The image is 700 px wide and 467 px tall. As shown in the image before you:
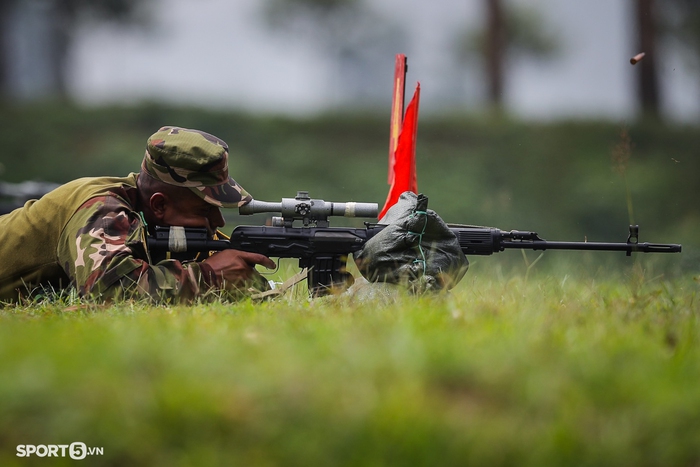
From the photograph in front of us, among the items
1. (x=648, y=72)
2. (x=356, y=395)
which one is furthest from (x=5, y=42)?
(x=356, y=395)

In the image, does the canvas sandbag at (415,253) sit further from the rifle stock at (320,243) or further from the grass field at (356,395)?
the grass field at (356,395)

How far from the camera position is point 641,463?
261cm

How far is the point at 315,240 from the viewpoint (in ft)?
16.5

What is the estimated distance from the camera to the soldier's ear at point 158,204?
5.01 m

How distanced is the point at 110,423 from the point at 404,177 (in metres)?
4.13

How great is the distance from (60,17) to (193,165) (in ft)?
69.9

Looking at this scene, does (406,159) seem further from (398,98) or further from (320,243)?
(320,243)

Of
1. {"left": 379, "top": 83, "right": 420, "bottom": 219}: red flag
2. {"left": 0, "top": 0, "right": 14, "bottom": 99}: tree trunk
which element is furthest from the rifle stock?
{"left": 0, "top": 0, "right": 14, "bottom": 99}: tree trunk

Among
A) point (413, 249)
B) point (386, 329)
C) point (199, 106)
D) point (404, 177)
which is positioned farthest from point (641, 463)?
point (199, 106)

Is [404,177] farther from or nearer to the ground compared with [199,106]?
nearer to the ground

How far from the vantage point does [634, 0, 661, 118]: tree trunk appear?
17.2 m

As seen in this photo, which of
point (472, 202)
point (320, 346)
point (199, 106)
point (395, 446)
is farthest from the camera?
point (199, 106)

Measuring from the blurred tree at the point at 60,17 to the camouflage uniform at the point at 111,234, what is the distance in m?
19.5

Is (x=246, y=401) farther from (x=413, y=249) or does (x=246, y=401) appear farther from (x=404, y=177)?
(x=404, y=177)
